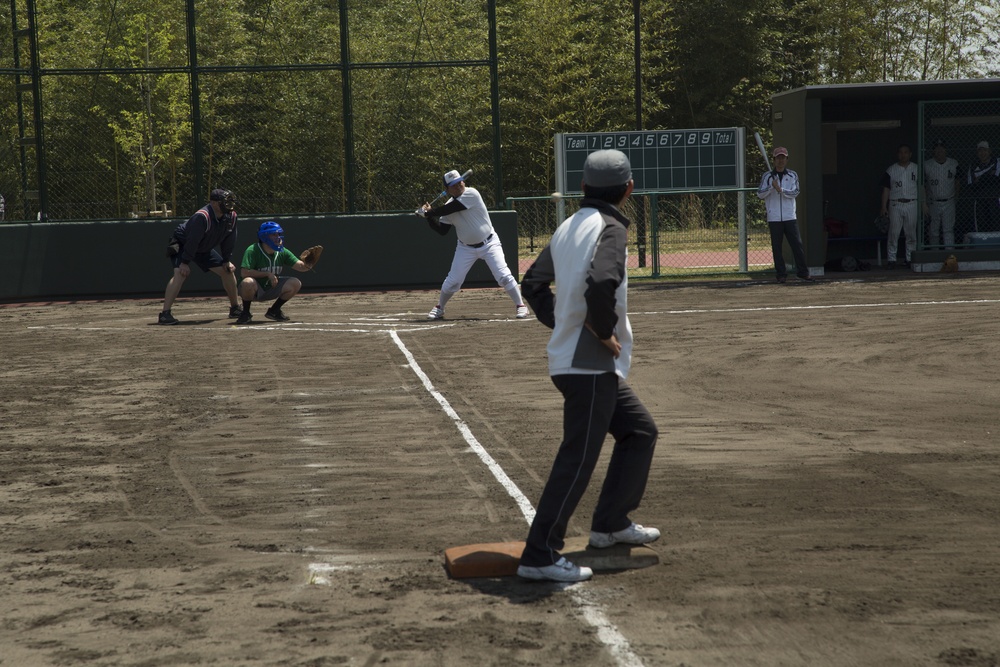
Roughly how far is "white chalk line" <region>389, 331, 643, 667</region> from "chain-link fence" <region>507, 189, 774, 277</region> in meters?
13.6

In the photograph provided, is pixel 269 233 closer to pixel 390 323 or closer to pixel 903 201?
pixel 390 323

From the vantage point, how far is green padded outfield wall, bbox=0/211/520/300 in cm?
2189

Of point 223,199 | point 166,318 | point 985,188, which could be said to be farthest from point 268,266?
point 985,188

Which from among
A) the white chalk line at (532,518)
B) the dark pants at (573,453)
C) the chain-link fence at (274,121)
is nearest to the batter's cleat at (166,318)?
the chain-link fence at (274,121)

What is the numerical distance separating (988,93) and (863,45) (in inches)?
824

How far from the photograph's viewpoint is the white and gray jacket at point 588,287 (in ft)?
17.1

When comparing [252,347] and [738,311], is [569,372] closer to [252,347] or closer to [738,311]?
[252,347]

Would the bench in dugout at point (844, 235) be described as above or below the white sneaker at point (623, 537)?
above

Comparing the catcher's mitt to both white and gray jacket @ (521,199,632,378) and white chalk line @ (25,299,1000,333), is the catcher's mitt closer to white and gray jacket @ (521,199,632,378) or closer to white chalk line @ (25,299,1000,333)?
white chalk line @ (25,299,1000,333)

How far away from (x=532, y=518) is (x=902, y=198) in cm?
1736

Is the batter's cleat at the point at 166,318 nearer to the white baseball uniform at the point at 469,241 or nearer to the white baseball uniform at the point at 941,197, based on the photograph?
the white baseball uniform at the point at 469,241

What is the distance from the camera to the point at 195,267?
22.0m

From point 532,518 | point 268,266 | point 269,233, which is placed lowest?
point 532,518

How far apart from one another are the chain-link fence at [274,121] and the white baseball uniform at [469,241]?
6.23 meters
